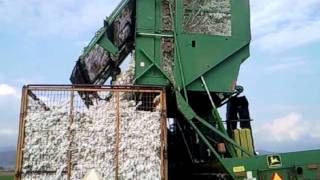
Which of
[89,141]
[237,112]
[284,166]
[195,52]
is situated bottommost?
[284,166]

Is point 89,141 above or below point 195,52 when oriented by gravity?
below

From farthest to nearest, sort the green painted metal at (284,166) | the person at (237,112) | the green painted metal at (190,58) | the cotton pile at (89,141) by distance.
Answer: the person at (237,112)
the green painted metal at (190,58)
the green painted metal at (284,166)
the cotton pile at (89,141)

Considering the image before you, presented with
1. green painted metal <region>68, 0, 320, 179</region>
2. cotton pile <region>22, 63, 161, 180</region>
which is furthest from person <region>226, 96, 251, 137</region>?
cotton pile <region>22, 63, 161, 180</region>

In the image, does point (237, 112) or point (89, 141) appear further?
point (237, 112)

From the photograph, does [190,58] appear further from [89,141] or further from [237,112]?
[89,141]

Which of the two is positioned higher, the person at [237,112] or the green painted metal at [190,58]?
the green painted metal at [190,58]

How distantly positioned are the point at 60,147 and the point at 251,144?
11.4ft

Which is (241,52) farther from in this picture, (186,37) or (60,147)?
(60,147)

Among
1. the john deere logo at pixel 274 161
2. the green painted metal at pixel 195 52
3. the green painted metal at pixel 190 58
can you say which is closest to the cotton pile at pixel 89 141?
the green painted metal at pixel 190 58

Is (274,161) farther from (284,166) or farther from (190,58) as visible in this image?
(190,58)

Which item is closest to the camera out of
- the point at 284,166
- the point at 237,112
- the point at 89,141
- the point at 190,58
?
the point at 89,141

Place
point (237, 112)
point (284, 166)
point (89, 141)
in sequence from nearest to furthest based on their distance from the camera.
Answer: point (89, 141) < point (284, 166) < point (237, 112)

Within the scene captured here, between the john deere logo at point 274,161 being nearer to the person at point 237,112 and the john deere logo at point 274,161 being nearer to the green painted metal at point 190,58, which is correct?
the green painted metal at point 190,58

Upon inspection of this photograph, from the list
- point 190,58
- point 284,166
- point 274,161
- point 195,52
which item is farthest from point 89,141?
point 284,166
